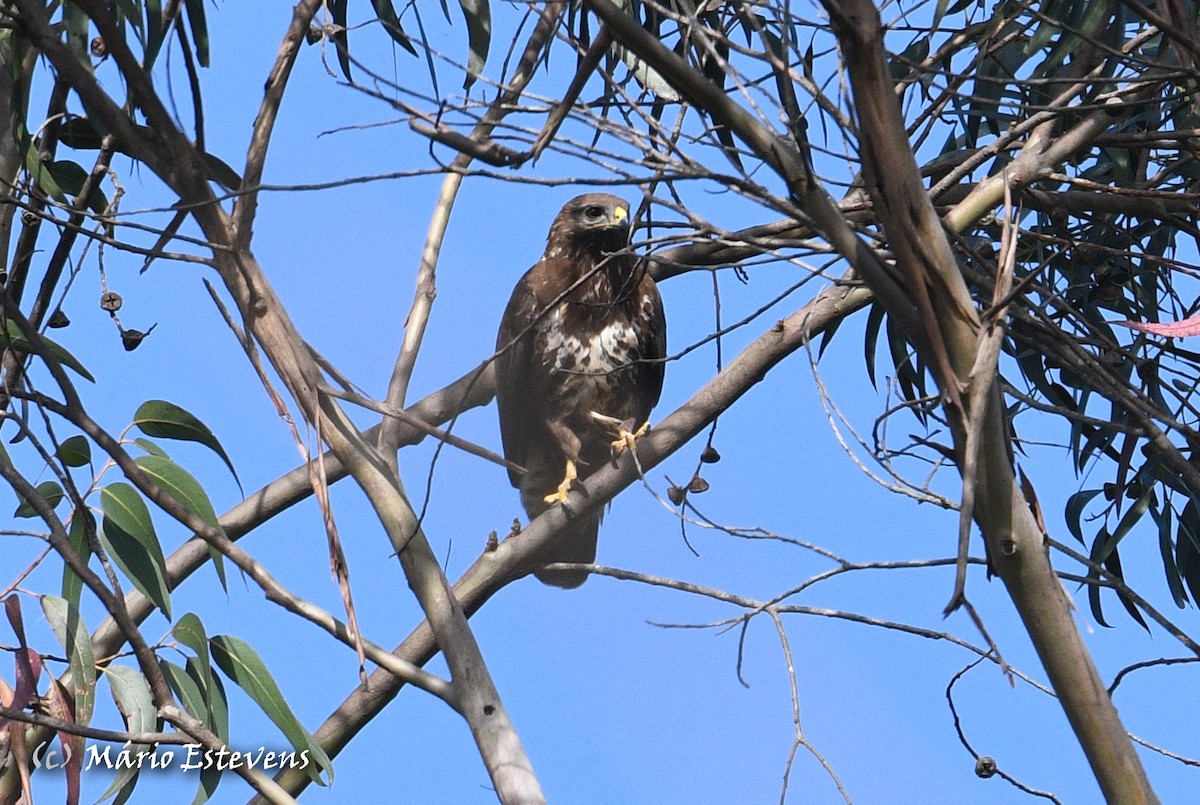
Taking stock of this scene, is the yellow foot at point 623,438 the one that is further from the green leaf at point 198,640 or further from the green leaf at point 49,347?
the green leaf at point 49,347

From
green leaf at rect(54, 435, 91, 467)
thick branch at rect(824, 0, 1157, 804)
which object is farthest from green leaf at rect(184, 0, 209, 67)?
thick branch at rect(824, 0, 1157, 804)

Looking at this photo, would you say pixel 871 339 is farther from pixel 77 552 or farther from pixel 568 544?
pixel 77 552

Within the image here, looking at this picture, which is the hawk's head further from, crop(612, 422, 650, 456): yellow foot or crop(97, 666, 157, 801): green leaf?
crop(97, 666, 157, 801): green leaf

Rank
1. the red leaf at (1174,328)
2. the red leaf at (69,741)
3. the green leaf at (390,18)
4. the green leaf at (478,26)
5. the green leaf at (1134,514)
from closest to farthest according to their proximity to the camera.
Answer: the red leaf at (1174,328), the red leaf at (69,741), the green leaf at (478,26), the green leaf at (390,18), the green leaf at (1134,514)

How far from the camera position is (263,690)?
246cm

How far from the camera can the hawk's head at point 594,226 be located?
417 centimetres

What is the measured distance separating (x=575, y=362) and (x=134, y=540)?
181 cm

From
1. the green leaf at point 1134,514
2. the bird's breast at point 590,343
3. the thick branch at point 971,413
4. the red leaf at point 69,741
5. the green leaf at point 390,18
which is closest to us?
the thick branch at point 971,413

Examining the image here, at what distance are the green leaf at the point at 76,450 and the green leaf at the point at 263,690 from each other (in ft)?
1.41

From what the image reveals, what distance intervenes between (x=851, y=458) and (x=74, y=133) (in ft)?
6.44

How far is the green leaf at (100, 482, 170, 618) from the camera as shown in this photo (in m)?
2.36

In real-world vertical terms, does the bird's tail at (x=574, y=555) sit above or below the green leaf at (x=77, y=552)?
above

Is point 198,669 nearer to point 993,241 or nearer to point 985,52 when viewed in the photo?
point 985,52

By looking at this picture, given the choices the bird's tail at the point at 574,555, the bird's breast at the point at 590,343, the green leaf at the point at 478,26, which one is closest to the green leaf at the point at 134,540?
the green leaf at the point at 478,26
